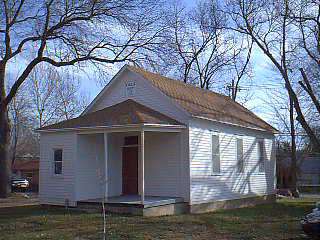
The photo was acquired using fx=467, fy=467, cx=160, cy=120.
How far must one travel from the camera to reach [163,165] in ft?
66.3

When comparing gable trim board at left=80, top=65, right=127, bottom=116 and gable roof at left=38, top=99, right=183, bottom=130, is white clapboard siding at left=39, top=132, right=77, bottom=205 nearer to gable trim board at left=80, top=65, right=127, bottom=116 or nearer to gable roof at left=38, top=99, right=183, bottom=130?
gable roof at left=38, top=99, right=183, bottom=130

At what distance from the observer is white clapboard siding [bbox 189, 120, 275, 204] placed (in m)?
20.1

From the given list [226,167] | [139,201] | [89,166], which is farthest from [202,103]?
[139,201]

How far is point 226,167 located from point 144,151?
4387 mm

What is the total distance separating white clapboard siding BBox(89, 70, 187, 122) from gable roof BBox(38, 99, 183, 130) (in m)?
0.30

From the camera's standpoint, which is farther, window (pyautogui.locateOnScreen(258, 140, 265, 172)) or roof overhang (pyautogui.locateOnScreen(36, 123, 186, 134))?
window (pyautogui.locateOnScreen(258, 140, 265, 172))

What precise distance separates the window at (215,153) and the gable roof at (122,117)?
2.82 metres

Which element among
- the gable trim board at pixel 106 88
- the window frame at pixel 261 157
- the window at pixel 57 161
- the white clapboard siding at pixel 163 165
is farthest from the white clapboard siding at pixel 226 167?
the window at pixel 57 161

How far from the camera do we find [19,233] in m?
13.8

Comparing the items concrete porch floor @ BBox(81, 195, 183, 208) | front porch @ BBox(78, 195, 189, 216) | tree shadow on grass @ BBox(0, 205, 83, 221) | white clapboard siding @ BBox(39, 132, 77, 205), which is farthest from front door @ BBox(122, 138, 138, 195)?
tree shadow on grass @ BBox(0, 205, 83, 221)

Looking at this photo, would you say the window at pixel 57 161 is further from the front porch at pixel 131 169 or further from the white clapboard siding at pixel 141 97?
the white clapboard siding at pixel 141 97

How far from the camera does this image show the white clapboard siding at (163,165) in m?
19.8

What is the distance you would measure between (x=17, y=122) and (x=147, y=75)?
3924cm

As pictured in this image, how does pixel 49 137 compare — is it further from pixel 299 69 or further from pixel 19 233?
pixel 299 69
